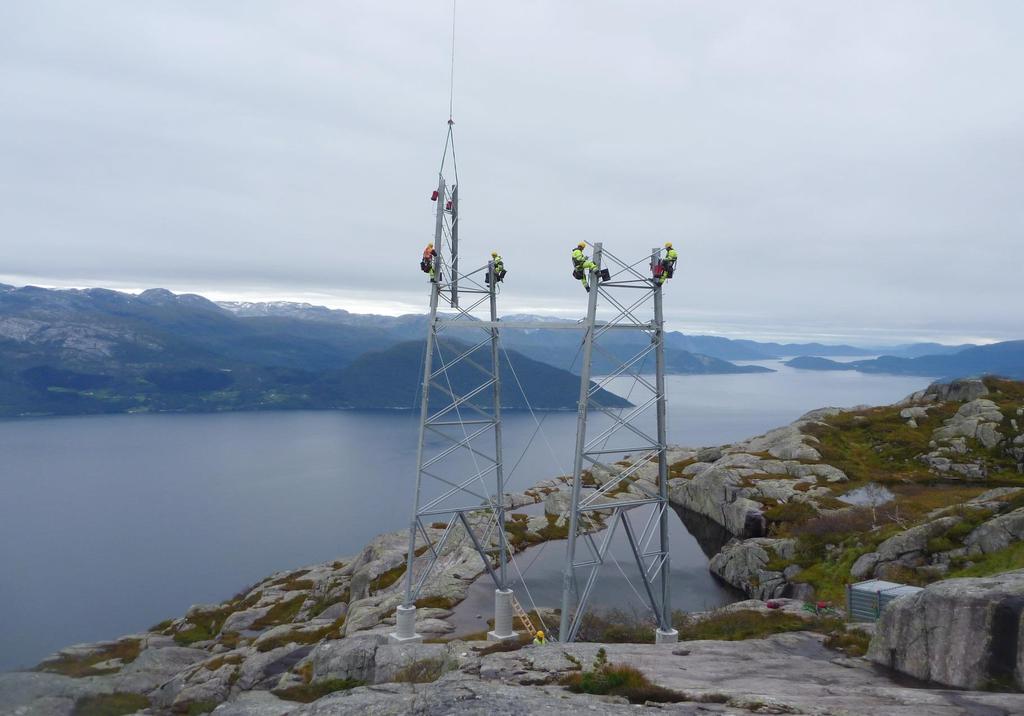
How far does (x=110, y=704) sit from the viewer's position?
3234 centimetres

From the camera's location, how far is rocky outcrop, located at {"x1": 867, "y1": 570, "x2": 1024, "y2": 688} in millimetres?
13961

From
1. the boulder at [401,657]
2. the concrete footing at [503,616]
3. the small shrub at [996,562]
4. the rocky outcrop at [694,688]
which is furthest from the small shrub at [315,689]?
the small shrub at [996,562]

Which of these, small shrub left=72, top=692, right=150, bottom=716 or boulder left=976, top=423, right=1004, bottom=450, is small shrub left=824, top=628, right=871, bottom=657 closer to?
small shrub left=72, top=692, right=150, bottom=716

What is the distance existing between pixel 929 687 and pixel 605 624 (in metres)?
18.4

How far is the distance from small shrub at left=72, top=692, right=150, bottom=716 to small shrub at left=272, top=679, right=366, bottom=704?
12.3 m

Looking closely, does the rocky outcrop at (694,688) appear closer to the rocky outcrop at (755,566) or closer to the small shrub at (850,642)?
the small shrub at (850,642)

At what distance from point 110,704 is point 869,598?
3733cm

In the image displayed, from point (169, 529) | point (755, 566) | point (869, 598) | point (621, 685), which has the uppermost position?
point (621, 685)

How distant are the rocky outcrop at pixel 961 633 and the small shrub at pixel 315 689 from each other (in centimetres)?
1888

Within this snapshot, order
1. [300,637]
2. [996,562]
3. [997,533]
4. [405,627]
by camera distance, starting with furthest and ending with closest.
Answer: [300,637] → [997,533] → [996,562] → [405,627]

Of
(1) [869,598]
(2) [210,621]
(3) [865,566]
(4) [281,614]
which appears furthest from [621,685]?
(2) [210,621]

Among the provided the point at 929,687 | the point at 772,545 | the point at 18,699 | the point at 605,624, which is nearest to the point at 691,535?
the point at 772,545

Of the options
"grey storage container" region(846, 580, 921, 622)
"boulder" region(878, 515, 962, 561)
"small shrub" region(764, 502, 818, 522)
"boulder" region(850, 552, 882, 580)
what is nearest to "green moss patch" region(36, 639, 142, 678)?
"grey storage container" region(846, 580, 921, 622)

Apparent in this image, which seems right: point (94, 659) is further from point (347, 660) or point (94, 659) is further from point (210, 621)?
point (347, 660)
